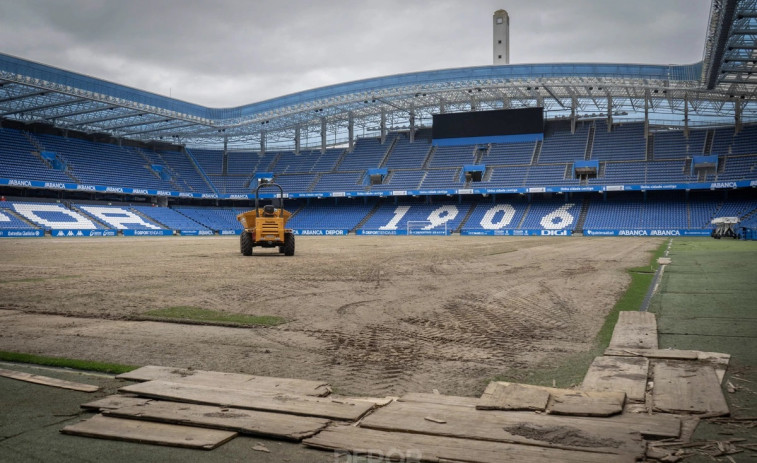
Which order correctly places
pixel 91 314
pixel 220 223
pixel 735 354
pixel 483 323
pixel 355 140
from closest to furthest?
pixel 735 354, pixel 483 323, pixel 91 314, pixel 220 223, pixel 355 140

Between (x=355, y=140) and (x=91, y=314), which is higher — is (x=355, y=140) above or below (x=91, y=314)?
above

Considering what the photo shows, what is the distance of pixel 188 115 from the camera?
63469 mm

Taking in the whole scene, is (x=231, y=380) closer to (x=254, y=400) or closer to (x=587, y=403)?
(x=254, y=400)

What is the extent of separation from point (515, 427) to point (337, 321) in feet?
14.7

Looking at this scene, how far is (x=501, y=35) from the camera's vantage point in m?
65.2

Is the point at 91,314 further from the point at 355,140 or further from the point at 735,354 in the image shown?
the point at 355,140

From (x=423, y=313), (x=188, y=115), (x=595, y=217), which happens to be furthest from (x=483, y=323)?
(x=188, y=115)

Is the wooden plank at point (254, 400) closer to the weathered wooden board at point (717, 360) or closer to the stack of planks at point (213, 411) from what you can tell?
the stack of planks at point (213, 411)

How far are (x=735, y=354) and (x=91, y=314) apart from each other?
26.4 feet

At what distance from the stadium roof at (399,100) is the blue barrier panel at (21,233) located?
465 inches

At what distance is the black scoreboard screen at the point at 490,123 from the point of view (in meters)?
62.9

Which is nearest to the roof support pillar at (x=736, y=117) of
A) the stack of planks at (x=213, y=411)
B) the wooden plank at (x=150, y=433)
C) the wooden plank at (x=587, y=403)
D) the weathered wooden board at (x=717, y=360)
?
the weathered wooden board at (x=717, y=360)

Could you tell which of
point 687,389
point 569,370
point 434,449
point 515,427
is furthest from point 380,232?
point 434,449

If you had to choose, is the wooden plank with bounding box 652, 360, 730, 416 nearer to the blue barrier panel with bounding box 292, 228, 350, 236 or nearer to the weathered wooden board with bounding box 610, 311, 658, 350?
the weathered wooden board with bounding box 610, 311, 658, 350
